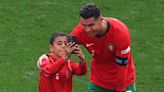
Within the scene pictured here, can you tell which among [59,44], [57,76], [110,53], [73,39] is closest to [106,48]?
[110,53]

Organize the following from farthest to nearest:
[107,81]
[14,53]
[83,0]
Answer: [83,0] < [14,53] < [107,81]

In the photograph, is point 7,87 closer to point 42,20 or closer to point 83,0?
point 42,20

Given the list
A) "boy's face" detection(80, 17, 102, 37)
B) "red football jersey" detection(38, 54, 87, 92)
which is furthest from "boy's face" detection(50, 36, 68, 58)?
"boy's face" detection(80, 17, 102, 37)

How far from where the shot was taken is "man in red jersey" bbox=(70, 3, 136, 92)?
6348 mm

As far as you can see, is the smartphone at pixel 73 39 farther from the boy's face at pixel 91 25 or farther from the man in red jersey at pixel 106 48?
the boy's face at pixel 91 25

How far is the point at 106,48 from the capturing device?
684 cm

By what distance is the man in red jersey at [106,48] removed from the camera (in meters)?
6.35

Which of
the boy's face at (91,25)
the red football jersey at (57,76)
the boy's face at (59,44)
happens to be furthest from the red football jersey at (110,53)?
the boy's face at (91,25)

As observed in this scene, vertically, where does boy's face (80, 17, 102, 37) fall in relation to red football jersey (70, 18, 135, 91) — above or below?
above

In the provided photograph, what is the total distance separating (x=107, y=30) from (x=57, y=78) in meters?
0.97

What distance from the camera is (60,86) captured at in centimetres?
708

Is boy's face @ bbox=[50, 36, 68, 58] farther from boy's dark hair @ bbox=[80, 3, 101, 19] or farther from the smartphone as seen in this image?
boy's dark hair @ bbox=[80, 3, 101, 19]

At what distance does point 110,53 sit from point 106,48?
4.0 inches

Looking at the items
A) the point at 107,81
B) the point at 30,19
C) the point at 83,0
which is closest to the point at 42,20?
the point at 30,19
